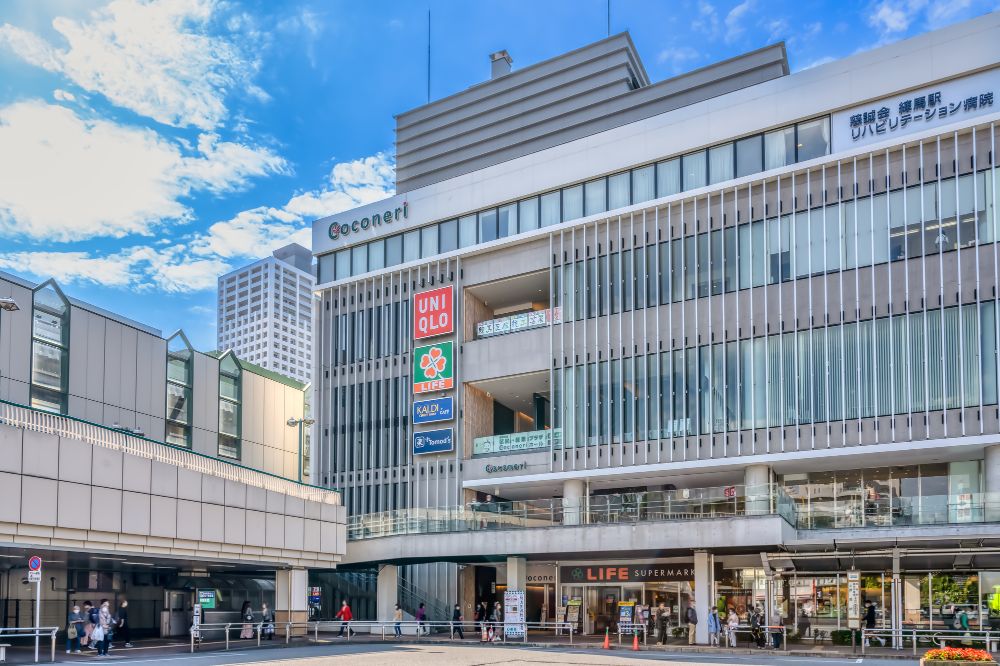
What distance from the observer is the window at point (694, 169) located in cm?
4494

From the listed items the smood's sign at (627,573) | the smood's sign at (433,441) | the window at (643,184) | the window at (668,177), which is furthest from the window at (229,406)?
the window at (668,177)

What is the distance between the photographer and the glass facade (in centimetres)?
4272

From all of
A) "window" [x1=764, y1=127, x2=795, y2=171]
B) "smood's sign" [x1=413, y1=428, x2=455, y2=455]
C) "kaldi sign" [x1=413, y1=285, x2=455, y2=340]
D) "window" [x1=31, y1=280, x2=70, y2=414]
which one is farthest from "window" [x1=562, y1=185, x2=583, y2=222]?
"window" [x1=31, y1=280, x2=70, y2=414]

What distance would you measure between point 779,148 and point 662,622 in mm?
20411

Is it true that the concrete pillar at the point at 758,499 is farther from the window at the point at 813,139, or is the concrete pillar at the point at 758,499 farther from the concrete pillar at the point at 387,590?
the concrete pillar at the point at 387,590

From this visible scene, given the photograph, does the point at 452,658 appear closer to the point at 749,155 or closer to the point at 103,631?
the point at 103,631

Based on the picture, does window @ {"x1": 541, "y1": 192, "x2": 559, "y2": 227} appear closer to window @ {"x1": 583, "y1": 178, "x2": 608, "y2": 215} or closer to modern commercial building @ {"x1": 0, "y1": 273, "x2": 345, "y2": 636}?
window @ {"x1": 583, "y1": 178, "x2": 608, "y2": 215}

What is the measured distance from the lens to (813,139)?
42.1 metres

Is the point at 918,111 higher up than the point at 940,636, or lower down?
higher up

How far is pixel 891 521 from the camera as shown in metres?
34.8

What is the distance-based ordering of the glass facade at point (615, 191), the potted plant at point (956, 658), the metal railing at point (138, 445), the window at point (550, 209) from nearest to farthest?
1. the potted plant at point (956, 658)
2. the metal railing at point (138, 445)
3. the glass facade at point (615, 191)
4. the window at point (550, 209)

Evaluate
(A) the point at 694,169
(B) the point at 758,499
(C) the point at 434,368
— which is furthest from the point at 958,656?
(C) the point at 434,368

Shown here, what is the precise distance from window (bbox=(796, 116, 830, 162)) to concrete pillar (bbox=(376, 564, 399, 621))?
25.8 m

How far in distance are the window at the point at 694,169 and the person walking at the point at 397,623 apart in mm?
22749
